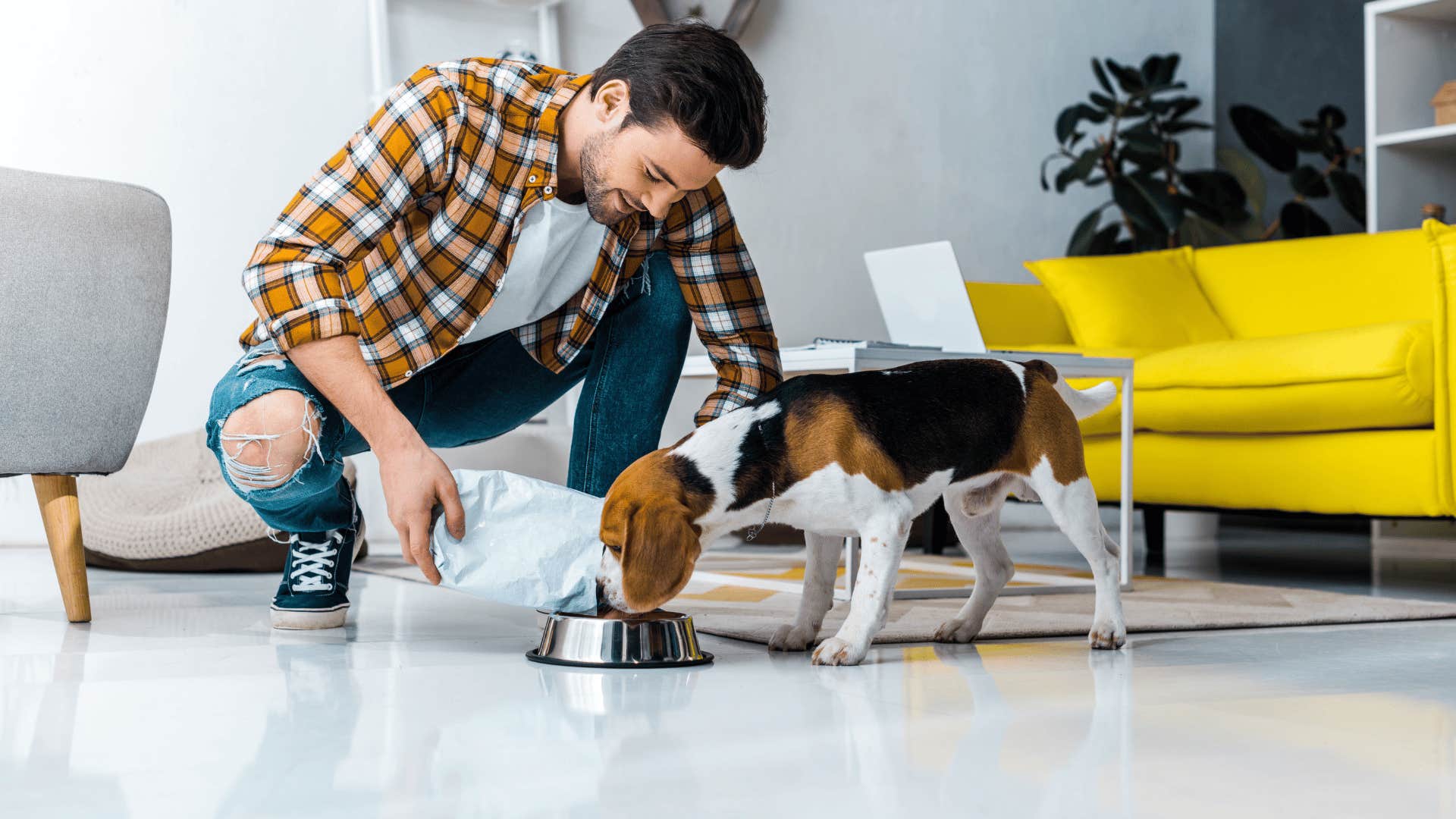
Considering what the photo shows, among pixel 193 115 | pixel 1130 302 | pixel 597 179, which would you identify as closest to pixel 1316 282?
pixel 1130 302

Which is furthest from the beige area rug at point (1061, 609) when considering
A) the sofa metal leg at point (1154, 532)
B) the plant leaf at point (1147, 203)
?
the plant leaf at point (1147, 203)

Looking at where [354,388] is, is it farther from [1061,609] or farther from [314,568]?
[1061,609]

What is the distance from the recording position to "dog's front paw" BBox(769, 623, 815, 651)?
5.94ft

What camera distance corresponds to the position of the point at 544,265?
1786 millimetres

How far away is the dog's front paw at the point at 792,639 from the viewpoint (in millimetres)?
1812

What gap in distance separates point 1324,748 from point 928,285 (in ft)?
5.62

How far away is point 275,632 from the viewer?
1973mm

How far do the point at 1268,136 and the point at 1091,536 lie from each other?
3.72 metres

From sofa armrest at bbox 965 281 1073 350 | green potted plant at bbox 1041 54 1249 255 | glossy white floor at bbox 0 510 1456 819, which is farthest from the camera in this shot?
green potted plant at bbox 1041 54 1249 255

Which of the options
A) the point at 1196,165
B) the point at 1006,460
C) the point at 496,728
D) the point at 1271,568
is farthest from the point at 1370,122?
the point at 496,728

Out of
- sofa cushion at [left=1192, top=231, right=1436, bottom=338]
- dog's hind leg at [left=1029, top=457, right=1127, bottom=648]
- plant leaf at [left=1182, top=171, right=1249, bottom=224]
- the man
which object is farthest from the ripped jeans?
plant leaf at [left=1182, top=171, right=1249, bottom=224]

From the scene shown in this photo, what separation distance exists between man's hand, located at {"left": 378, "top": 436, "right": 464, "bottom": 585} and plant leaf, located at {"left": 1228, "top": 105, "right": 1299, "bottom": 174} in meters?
4.30

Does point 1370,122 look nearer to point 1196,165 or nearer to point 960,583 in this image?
point 1196,165

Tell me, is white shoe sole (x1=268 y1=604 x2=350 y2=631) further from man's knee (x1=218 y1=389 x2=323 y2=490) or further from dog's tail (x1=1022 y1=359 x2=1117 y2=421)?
dog's tail (x1=1022 y1=359 x2=1117 y2=421)
